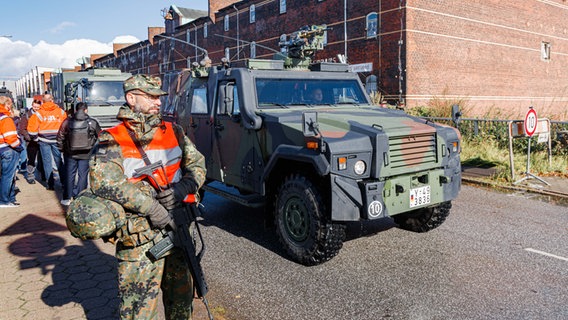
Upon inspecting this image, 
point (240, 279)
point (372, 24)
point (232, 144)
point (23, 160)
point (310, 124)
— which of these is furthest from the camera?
point (372, 24)

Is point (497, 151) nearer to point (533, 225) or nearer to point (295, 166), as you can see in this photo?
point (533, 225)

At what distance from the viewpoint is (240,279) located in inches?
178

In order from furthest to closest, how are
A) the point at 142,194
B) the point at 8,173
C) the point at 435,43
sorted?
the point at 435,43, the point at 8,173, the point at 142,194

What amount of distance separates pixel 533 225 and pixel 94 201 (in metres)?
5.64

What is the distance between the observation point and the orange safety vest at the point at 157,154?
8.86 ft

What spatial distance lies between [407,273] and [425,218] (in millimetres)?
1333

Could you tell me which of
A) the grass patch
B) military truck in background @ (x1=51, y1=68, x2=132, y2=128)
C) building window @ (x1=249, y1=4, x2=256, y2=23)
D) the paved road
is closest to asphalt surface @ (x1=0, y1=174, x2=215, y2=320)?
the paved road

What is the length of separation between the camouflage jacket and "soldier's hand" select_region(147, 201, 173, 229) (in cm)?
3

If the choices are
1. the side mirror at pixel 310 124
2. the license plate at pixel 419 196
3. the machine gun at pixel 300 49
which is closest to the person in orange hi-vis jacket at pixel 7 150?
the machine gun at pixel 300 49

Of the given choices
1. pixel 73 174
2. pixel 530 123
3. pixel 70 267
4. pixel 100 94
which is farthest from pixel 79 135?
pixel 530 123

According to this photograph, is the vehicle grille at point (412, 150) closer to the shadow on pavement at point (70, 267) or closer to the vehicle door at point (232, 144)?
the vehicle door at point (232, 144)

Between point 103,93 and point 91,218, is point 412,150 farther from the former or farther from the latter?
point 103,93

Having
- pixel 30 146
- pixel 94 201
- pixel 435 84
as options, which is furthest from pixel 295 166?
pixel 435 84

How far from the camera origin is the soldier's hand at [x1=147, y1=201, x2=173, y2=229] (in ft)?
8.55
